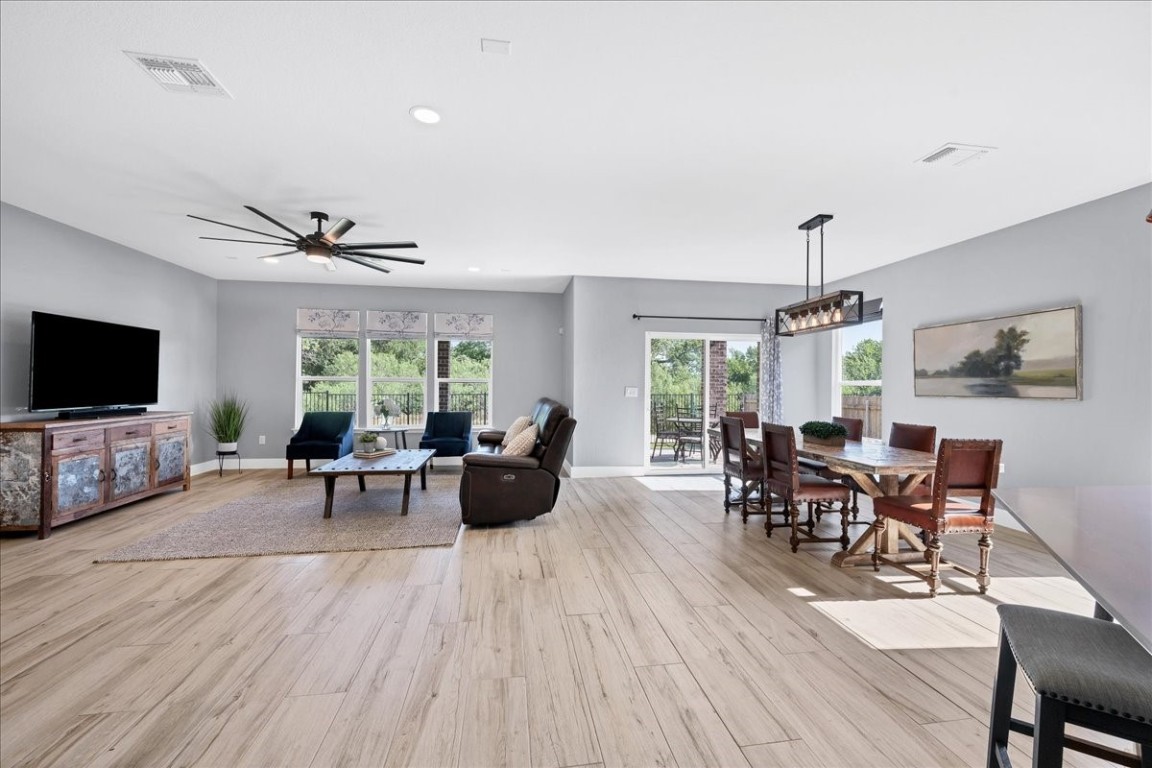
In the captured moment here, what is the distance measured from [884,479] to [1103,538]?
2302 millimetres

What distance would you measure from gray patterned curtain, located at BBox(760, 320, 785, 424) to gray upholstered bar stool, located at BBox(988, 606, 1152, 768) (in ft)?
18.1

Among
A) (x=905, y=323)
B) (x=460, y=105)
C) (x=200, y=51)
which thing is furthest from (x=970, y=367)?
(x=200, y=51)

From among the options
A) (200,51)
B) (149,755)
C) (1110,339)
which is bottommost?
(149,755)

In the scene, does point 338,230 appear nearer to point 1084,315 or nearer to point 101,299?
point 101,299

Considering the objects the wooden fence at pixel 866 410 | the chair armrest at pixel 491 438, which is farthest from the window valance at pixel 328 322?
the wooden fence at pixel 866 410

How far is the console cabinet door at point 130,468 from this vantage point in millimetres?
4305

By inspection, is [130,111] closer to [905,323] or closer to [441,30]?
[441,30]

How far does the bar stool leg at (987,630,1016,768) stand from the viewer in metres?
1.22

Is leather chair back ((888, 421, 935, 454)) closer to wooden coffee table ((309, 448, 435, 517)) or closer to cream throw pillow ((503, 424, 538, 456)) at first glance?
cream throw pillow ((503, 424, 538, 456))

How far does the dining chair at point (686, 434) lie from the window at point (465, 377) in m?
2.87

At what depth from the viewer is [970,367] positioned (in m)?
4.55

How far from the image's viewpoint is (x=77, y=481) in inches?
155

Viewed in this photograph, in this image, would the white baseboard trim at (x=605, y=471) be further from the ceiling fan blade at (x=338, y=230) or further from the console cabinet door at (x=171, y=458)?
the console cabinet door at (x=171, y=458)

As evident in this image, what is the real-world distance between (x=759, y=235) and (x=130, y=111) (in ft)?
14.9
